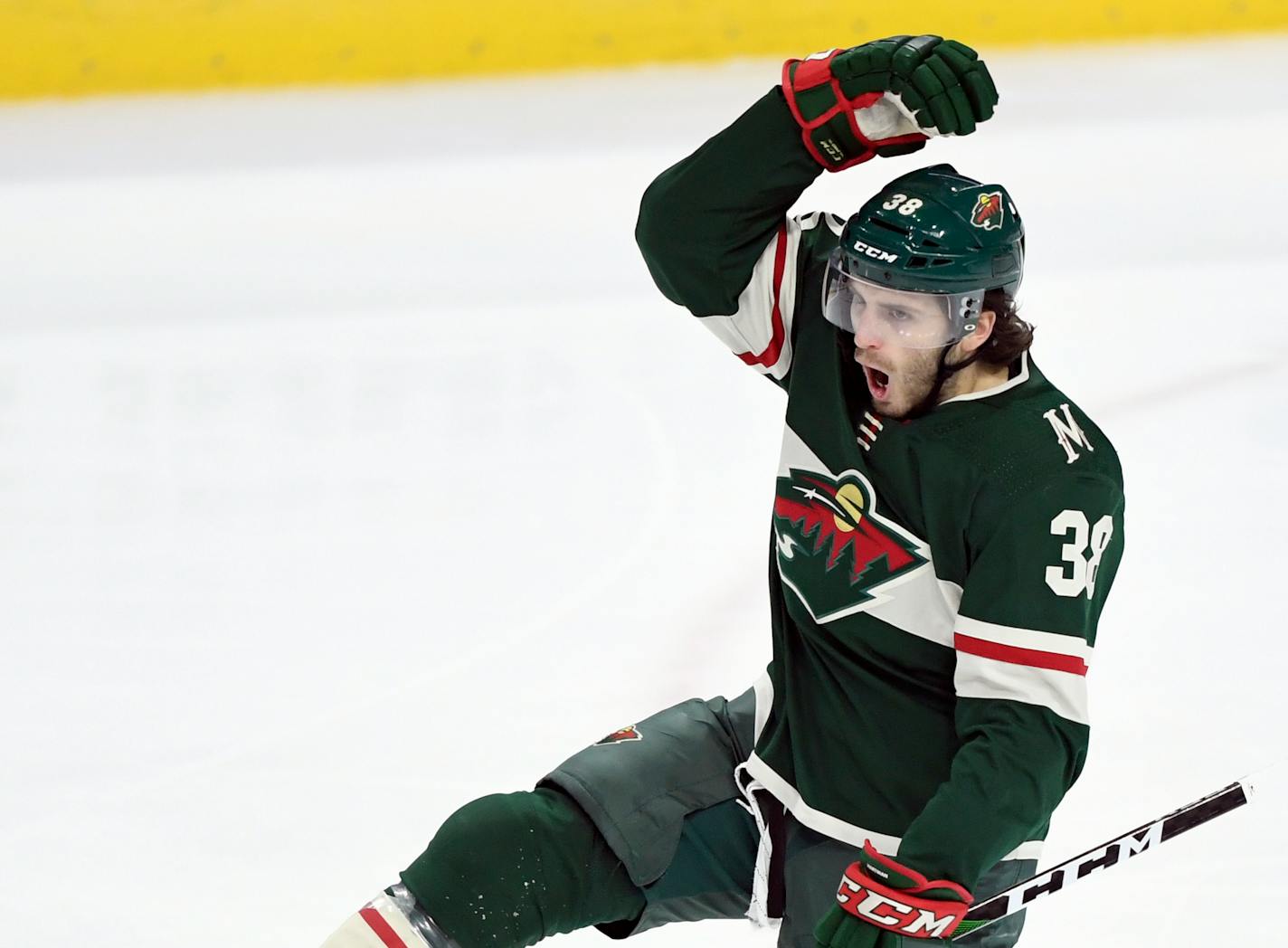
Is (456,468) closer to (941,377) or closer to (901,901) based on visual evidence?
(941,377)

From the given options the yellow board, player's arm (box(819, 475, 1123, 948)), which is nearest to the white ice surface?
the yellow board

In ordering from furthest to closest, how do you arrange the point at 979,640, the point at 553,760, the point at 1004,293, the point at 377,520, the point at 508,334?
1. the point at 508,334
2. the point at 377,520
3. the point at 553,760
4. the point at 1004,293
5. the point at 979,640

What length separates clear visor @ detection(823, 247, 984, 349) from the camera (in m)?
1.92

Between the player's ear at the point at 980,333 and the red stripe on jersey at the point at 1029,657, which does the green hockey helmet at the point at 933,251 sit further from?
the red stripe on jersey at the point at 1029,657

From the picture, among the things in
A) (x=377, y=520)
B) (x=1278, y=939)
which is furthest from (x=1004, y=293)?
(x=377, y=520)

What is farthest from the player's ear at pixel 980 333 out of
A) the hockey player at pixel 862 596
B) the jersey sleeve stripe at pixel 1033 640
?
the jersey sleeve stripe at pixel 1033 640

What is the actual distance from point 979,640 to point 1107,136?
4031 millimetres

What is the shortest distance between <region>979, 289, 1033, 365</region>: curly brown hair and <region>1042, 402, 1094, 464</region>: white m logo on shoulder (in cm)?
8

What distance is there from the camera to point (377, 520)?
3.77 metres

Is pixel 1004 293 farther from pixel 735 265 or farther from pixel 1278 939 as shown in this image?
pixel 1278 939

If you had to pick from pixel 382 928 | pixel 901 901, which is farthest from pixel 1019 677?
pixel 382 928

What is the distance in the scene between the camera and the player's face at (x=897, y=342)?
1.92 m

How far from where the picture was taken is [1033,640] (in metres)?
1.82

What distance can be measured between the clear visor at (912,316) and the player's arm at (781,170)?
0.15 meters
